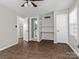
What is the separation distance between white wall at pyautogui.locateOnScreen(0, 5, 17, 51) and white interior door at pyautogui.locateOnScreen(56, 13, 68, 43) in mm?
3203

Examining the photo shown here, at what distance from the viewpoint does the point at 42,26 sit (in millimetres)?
9242

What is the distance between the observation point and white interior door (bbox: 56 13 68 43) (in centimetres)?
718

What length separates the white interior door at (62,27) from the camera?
718 cm

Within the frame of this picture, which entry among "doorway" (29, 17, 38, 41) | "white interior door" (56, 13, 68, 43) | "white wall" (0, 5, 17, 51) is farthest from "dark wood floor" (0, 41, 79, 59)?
"doorway" (29, 17, 38, 41)

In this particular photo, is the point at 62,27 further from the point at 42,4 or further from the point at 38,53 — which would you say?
the point at 38,53

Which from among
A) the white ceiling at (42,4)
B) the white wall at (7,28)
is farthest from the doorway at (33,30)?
the white ceiling at (42,4)

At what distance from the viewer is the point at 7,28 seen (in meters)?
5.92

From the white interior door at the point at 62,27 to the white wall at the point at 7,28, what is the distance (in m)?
3.20

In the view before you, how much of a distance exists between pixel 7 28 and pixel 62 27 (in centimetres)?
386

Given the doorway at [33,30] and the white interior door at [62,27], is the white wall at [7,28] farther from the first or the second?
the white interior door at [62,27]

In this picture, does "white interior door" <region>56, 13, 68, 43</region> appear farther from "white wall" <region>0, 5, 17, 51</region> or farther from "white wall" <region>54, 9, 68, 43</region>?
"white wall" <region>0, 5, 17, 51</region>

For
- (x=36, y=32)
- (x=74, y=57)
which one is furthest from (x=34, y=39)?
(x=74, y=57)

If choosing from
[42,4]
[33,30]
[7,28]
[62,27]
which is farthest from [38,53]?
[33,30]

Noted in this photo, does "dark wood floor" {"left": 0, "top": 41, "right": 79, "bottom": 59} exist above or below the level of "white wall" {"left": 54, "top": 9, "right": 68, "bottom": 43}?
below
